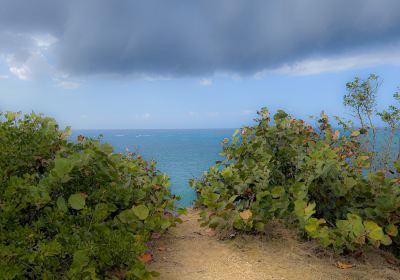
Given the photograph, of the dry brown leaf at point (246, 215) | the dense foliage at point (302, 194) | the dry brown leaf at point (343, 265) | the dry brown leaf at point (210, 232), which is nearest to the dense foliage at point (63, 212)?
the dry brown leaf at point (210, 232)

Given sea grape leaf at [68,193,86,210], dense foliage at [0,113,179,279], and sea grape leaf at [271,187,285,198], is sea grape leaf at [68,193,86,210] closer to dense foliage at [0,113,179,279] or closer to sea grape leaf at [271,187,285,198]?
dense foliage at [0,113,179,279]

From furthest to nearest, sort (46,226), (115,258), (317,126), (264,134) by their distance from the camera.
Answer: (317,126) → (264,134) → (46,226) → (115,258)

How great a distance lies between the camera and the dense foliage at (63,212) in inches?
116

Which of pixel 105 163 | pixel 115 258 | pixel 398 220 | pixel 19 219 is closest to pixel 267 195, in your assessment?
pixel 398 220

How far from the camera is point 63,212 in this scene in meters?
3.41

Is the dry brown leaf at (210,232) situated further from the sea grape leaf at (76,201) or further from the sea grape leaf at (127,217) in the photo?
the sea grape leaf at (76,201)

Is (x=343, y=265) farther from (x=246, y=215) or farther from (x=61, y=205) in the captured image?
(x=61, y=205)

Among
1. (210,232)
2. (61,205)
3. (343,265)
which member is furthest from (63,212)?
(343,265)

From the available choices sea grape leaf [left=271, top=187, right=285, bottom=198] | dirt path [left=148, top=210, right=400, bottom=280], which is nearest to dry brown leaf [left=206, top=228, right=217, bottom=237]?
dirt path [left=148, top=210, right=400, bottom=280]

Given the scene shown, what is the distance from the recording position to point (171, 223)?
496 cm

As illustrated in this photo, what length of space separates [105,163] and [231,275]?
169 cm

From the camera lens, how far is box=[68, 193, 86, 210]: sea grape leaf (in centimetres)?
341

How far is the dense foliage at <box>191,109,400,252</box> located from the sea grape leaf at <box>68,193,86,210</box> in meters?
1.92

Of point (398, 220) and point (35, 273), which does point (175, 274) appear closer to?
point (35, 273)
